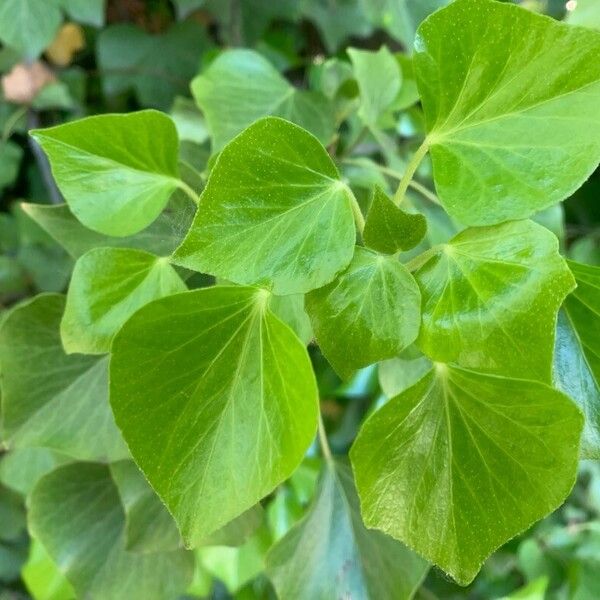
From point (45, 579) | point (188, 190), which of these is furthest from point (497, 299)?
point (45, 579)

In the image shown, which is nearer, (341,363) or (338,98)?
(341,363)

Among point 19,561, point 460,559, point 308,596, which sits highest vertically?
point 460,559

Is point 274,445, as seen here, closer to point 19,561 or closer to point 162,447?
point 162,447

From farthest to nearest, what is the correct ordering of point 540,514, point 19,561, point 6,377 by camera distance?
point 19,561, point 6,377, point 540,514

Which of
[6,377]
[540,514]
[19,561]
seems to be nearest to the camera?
[540,514]

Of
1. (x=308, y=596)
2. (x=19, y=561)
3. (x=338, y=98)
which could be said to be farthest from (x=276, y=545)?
(x=19, y=561)

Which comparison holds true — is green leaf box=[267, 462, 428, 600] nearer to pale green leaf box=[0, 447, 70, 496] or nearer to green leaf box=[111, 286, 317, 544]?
green leaf box=[111, 286, 317, 544]

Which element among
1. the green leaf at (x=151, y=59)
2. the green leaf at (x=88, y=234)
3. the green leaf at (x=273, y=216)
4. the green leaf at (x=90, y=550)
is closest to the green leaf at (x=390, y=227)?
the green leaf at (x=273, y=216)
